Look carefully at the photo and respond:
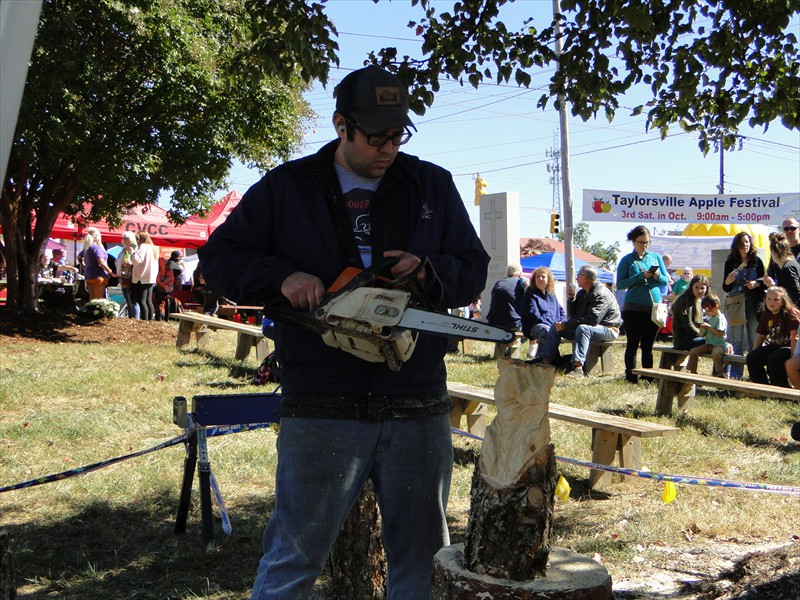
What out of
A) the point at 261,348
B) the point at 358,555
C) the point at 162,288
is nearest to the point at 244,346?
the point at 261,348

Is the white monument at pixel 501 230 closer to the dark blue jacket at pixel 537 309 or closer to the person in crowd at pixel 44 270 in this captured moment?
the dark blue jacket at pixel 537 309

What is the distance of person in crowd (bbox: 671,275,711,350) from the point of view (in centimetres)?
1025

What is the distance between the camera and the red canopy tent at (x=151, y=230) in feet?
73.0

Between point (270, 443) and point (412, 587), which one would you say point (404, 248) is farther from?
point (270, 443)

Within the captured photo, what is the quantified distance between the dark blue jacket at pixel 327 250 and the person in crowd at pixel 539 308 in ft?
29.4

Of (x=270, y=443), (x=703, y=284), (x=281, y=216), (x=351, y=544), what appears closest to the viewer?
(x=281, y=216)

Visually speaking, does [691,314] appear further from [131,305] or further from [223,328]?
[131,305]

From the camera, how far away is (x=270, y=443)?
21.6ft

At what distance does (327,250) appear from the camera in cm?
241

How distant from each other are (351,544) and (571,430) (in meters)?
4.41

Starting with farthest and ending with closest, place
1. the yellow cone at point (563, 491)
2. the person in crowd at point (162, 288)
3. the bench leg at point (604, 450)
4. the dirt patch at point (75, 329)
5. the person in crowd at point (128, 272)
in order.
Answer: the person in crowd at point (162, 288) → the person in crowd at point (128, 272) → the dirt patch at point (75, 329) → the bench leg at point (604, 450) → the yellow cone at point (563, 491)

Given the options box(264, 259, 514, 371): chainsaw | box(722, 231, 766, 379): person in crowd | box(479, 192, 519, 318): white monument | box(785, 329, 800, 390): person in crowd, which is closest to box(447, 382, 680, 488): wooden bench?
box(785, 329, 800, 390): person in crowd

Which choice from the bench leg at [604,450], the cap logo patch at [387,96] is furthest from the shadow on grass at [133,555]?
the cap logo patch at [387,96]

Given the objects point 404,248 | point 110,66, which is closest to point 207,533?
point 404,248
